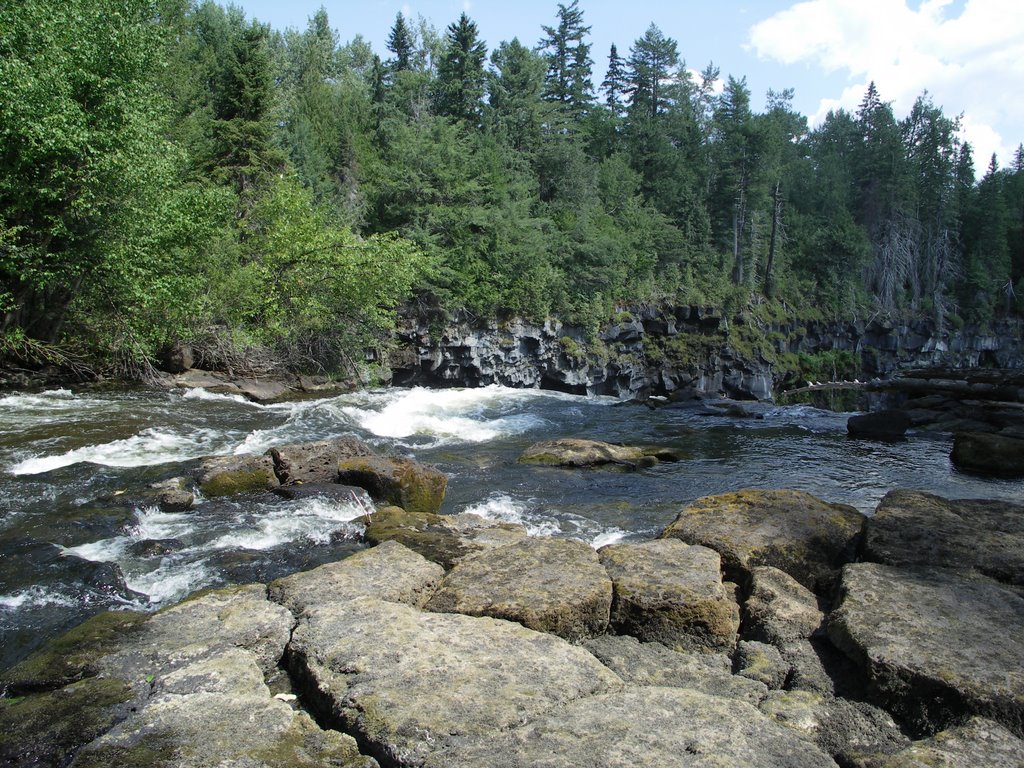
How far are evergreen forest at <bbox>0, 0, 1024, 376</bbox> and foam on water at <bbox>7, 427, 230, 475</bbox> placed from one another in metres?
4.54

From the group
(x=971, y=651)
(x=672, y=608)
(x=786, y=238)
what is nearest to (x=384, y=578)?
(x=672, y=608)

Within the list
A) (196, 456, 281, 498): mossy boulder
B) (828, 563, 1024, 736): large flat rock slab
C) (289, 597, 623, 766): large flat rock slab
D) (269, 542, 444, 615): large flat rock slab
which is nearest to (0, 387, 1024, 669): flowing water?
(196, 456, 281, 498): mossy boulder

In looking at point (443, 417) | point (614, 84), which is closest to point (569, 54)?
point (614, 84)

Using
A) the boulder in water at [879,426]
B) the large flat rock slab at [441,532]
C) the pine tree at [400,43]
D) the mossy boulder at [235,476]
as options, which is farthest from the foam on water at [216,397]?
the pine tree at [400,43]

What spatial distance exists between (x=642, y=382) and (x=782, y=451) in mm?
21939

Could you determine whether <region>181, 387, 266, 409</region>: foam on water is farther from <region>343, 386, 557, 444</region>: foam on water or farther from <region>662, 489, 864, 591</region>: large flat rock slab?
<region>662, 489, 864, 591</region>: large flat rock slab

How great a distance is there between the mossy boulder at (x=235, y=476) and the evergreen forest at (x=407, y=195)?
736 centimetres

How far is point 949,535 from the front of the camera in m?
5.65

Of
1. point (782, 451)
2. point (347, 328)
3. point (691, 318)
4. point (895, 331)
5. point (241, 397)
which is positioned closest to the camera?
point (782, 451)

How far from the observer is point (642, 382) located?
37.3 meters

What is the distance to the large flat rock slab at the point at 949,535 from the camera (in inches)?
205

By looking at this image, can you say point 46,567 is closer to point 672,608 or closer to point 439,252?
point 672,608

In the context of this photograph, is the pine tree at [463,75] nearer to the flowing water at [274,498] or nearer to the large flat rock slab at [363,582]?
the flowing water at [274,498]

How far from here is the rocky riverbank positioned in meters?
3.02
